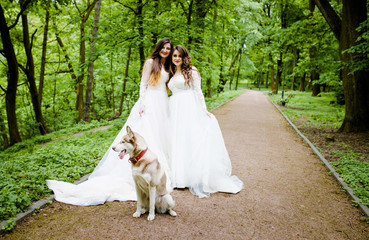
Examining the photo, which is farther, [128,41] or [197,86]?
[128,41]

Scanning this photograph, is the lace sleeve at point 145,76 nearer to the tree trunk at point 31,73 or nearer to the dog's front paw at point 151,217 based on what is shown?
the dog's front paw at point 151,217

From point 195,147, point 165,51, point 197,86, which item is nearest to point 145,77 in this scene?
point 165,51

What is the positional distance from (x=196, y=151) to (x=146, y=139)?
0.95m

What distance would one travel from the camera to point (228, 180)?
4711mm

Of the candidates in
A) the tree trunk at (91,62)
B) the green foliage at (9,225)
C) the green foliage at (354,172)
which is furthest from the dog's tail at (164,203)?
the tree trunk at (91,62)

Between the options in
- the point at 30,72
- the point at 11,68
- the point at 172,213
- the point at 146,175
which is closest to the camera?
the point at 146,175

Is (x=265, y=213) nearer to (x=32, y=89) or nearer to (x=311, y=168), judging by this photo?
(x=311, y=168)

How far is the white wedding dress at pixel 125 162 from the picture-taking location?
3932 millimetres

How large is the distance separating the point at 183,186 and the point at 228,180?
3.10 ft

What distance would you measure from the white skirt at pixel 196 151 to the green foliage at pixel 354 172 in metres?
2.15

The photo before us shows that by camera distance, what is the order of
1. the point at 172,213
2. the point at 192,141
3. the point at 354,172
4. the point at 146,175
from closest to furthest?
the point at 146,175 < the point at 172,213 < the point at 192,141 < the point at 354,172

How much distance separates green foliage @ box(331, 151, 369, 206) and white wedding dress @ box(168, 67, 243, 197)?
84.4 inches

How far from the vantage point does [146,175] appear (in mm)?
3000

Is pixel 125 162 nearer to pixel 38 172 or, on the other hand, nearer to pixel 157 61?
pixel 38 172
